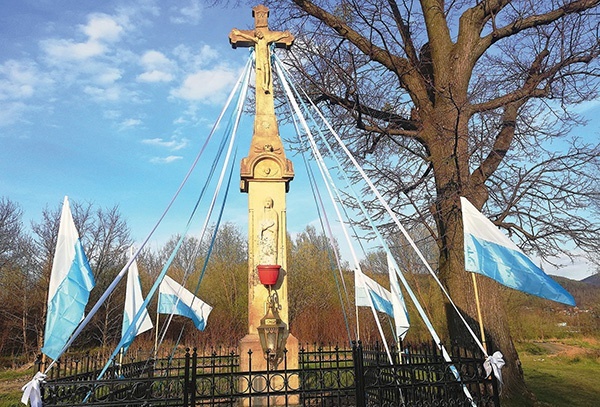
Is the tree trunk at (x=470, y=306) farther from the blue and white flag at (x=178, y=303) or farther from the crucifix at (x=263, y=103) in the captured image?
the blue and white flag at (x=178, y=303)

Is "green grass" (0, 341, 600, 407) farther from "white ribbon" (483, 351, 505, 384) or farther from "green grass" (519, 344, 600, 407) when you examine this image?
"white ribbon" (483, 351, 505, 384)

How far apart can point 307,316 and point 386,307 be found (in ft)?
52.9

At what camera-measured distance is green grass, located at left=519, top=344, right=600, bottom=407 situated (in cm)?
924

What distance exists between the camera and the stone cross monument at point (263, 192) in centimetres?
690

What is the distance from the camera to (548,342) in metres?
23.2

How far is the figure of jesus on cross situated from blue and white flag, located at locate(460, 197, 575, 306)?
4.67 meters

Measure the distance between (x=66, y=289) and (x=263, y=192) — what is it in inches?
137

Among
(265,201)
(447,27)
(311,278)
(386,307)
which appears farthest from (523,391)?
(311,278)

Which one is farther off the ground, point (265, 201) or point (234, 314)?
point (265, 201)

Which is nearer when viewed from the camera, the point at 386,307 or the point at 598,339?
the point at 386,307

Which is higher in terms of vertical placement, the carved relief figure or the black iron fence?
the carved relief figure

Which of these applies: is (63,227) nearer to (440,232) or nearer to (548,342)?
(440,232)

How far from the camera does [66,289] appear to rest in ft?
18.1

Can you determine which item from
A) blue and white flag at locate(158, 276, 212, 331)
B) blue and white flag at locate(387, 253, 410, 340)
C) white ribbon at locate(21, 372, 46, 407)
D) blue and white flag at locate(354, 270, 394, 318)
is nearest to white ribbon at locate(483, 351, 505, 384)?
blue and white flag at locate(387, 253, 410, 340)
